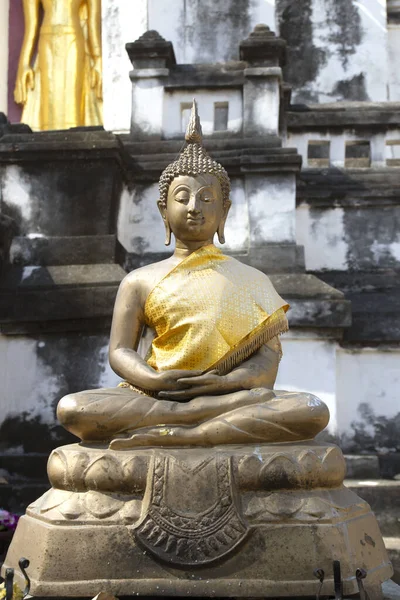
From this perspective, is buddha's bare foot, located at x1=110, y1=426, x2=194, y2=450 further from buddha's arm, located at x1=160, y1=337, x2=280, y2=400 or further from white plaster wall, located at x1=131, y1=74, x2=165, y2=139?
white plaster wall, located at x1=131, y1=74, x2=165, y2=139

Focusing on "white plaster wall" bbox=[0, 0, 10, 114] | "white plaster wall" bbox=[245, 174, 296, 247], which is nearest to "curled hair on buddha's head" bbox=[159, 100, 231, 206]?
"white plaster wall" bbox=[245, 174, 296, 247]

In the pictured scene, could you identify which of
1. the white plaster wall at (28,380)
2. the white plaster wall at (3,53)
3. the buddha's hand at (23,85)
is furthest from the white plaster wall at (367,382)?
the white plaster wall at (3,53)

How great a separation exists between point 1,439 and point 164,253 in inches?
89.0

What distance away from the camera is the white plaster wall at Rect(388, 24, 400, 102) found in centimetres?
1090

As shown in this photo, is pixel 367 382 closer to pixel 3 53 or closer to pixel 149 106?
pixel 149 106

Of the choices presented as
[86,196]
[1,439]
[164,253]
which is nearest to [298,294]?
[164,253]

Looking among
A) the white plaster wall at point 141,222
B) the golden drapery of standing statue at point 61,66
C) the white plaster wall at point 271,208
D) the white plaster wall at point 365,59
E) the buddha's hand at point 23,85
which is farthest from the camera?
the buddha's hand at point 23,85

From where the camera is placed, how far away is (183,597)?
4340mm

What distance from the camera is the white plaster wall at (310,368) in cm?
750

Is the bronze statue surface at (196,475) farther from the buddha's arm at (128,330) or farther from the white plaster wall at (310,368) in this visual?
the white plaster wall at (310,368)

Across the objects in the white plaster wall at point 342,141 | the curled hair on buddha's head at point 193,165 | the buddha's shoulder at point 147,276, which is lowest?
the buddha's shoulder at point 147,276

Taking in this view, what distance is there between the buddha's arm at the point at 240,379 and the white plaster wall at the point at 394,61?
647 centimetres

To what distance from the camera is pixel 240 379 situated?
5004 mm

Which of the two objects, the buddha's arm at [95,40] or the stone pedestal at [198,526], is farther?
the buddha's arm at [95,40]
